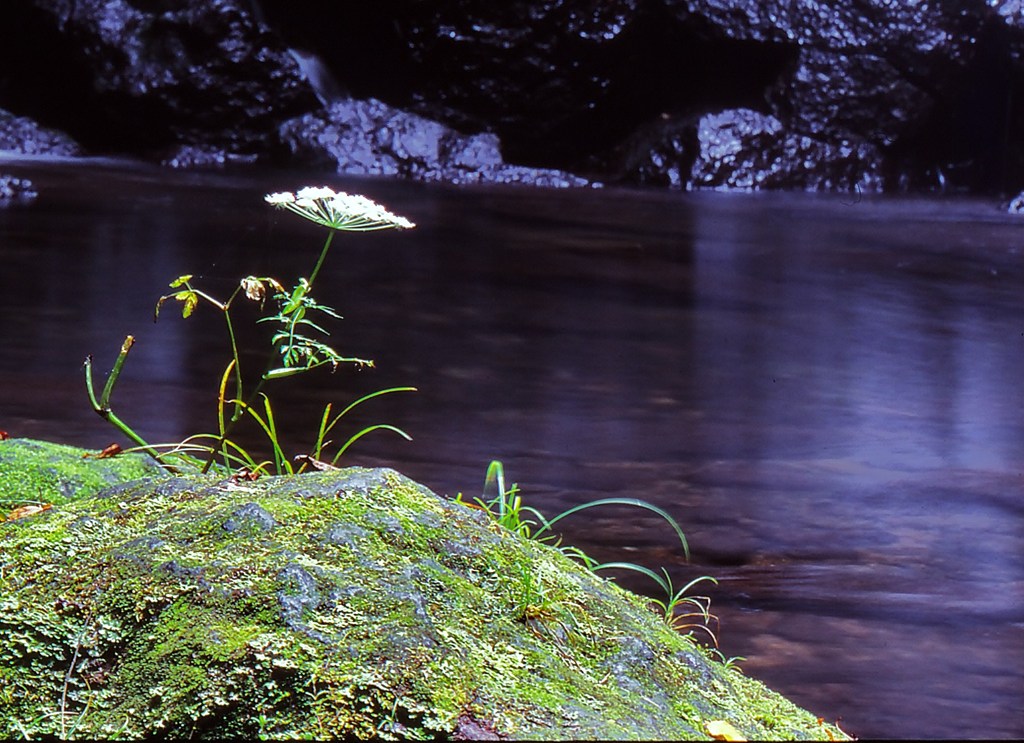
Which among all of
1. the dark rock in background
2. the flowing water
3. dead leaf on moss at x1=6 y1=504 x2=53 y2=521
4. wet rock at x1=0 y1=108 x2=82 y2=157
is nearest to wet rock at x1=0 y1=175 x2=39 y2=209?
the flowing water

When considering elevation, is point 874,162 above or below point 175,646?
above

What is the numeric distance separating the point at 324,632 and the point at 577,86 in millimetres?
13001

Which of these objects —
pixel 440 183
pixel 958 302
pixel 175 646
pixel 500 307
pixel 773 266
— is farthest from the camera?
pixel 440 183

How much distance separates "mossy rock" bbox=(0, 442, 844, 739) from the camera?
3.78 feet

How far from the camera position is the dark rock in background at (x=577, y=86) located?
43.0 ft

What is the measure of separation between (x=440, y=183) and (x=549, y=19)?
7.90ft

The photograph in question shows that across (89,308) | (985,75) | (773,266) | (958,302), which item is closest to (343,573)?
(89,308)

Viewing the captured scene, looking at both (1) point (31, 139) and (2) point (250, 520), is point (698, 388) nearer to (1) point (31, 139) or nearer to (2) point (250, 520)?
(2) point (250, 520)

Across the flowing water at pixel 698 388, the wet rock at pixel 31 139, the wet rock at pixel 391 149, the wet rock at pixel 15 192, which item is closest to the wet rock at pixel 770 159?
the wet rock at pixel 391 149

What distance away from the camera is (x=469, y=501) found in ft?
10.1

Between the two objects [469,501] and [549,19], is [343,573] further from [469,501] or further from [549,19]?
[549,19]

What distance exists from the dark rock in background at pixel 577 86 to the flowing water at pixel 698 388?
3.76m

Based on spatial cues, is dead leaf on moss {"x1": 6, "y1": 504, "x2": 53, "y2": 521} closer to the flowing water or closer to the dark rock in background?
the flowing water

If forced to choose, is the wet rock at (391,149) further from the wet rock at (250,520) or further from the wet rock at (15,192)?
the wet rock at (250,520)
